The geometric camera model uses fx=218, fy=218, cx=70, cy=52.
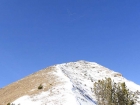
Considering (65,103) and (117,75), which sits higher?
(117,75)

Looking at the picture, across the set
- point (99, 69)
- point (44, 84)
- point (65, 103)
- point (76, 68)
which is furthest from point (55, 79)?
point (99, 69)

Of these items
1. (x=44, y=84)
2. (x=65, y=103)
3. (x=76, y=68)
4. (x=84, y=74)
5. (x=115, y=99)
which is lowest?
(x=115, y=99)

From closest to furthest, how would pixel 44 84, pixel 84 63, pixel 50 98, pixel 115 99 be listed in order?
pixel 115 99, pixel 50 98, pixel 44 84, pixel 84 63

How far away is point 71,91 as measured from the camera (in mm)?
37062

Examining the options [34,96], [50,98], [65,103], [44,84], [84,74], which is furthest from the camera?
[84,74]

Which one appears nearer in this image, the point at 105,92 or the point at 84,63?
the point at 105,92

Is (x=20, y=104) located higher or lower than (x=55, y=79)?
lower

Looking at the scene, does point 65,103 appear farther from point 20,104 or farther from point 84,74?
point 84,74

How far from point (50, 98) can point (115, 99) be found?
43.7ft

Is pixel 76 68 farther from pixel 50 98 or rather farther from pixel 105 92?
pixel 105 92

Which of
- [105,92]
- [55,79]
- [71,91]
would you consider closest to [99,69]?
[55,79]

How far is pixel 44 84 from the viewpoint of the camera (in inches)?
1747

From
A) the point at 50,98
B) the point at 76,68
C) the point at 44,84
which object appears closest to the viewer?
the point at 50,98

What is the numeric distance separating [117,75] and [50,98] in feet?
108
